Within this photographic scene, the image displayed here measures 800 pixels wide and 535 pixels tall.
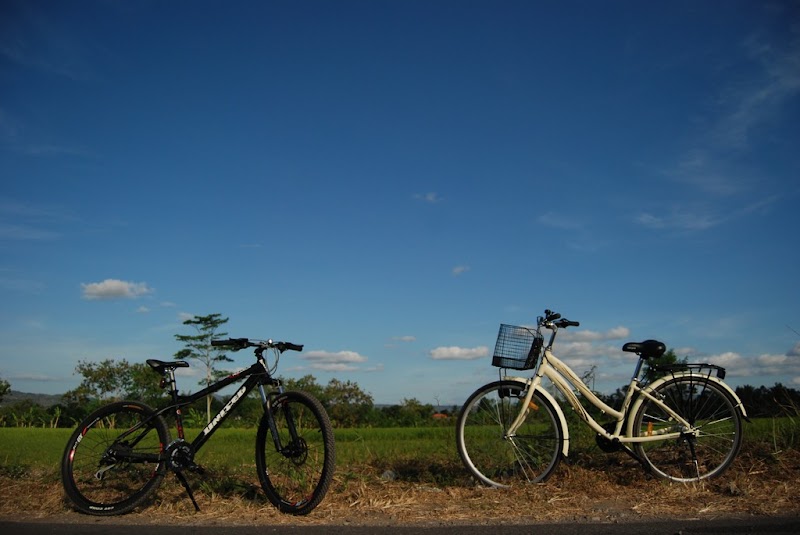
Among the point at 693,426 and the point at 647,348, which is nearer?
the point at 647,348

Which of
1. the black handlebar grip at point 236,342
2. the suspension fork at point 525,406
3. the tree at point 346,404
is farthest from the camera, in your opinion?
the tree at point 346,404

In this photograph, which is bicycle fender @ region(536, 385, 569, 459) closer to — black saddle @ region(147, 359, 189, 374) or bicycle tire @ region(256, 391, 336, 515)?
bicycle tire @ region(256, 391, 336, 515)

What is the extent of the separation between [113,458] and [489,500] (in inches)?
139

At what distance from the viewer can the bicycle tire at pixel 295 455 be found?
5383 millimetres

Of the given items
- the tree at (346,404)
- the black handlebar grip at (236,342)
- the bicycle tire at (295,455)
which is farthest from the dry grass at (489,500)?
the tree at (346,404)

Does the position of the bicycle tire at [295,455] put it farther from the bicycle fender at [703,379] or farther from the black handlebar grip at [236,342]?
the bicycle fender at [703,379]

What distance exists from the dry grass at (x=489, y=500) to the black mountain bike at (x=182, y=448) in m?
0.19

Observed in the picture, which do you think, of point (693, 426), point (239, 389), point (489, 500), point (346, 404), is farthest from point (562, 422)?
point (346, 404)

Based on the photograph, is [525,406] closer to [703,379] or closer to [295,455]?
[703,379]

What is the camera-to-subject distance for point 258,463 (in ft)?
19.0

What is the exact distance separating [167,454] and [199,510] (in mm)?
611

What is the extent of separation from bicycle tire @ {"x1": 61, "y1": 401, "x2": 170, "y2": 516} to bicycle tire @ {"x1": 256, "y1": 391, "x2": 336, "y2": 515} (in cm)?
98

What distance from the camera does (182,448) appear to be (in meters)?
5.91

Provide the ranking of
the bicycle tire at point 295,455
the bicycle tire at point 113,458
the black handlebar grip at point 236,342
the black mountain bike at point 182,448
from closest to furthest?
the bicycle tire at point 295,455, the black mountain bike at point 182,448, the black handlebar grip at point 236,342, the bicycle tire at point 113,458
